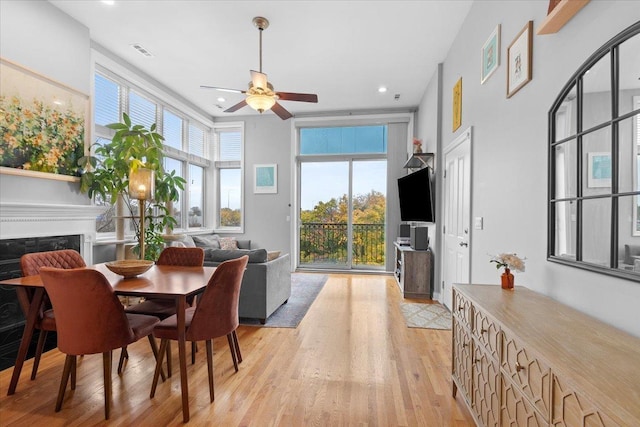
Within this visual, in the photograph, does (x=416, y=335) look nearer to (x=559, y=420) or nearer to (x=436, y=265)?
(x=436, y=265)

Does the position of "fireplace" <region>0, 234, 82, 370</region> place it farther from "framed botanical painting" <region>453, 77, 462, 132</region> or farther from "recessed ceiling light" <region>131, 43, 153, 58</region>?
"framed botanical painting" <region>453, 77, 462, 132</region>

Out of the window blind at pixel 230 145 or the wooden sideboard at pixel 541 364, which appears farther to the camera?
the window blind at pixel 230 145

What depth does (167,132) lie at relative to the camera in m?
5.54

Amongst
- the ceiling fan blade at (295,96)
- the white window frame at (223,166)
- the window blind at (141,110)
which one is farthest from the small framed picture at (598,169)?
the white window frame at (223,166)

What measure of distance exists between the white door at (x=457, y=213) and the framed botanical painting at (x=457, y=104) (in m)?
0.21

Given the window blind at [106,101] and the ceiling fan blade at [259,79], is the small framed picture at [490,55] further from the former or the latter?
the window blind at [106,101]

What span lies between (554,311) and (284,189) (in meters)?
5.57

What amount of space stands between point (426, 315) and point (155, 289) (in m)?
3.07

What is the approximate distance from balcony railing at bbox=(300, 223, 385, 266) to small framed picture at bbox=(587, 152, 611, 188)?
5008 mm

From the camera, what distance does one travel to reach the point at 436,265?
4.51 m

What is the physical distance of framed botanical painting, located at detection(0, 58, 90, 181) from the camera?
267cm

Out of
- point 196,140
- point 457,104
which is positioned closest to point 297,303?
point 457,104

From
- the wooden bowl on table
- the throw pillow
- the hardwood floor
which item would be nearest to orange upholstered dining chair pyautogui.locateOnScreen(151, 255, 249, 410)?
the hardwood floor

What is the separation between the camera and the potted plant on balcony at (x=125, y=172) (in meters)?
3.45
